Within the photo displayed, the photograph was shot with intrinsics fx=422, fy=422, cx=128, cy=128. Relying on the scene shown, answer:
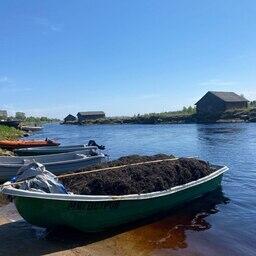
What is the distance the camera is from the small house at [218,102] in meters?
104

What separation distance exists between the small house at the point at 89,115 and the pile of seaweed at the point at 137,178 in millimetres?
135052

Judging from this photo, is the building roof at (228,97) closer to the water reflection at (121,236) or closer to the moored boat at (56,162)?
the moored boat at (56,162)

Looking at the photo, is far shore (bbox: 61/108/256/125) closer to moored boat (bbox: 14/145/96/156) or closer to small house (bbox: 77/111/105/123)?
small house (bbox: 77/111/105/123)

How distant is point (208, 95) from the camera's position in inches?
4205

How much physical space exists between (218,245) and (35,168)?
6114mm

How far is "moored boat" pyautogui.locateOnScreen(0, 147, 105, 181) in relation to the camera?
2105 centimetres

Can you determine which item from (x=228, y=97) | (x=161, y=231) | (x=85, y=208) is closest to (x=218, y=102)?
(x=228, y=97)

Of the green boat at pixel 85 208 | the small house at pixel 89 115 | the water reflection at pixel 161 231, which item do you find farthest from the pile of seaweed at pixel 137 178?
the small house at pixel 89 115

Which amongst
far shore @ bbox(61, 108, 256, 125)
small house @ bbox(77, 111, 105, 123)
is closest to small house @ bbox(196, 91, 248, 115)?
far shore @ bbox(61, 108, 256, 125)

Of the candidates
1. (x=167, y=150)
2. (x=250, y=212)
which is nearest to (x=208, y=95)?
(x=167, y=150)

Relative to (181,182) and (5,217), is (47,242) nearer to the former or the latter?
(5,217)

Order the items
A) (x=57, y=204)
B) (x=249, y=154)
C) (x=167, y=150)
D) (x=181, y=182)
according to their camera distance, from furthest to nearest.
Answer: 1. (x=167, y=150)
2. (x=249, y=154)
3. (x=181, y=182)
4. (x=57, y=204)

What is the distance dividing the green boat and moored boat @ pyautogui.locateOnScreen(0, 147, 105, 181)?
6.22 metres

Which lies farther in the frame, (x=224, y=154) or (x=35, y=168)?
(x=224, y=154)
